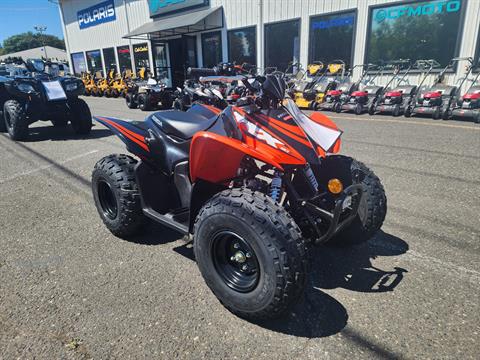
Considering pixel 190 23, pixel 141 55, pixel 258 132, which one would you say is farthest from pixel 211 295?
pixel 141 55

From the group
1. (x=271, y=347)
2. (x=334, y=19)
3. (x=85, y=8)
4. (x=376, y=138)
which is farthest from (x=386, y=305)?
(x=85, y=8)

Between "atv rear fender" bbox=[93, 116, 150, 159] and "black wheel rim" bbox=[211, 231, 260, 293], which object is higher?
"atv rear fender" bbox=[93, 116, 150, 159]

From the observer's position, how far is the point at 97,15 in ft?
83.1

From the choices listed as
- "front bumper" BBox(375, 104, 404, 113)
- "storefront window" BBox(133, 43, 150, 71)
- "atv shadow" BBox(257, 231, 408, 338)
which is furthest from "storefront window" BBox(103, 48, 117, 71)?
"atv shadow" BBox(257, 231, 408, 338)

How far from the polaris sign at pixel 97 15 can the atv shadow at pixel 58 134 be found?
56.8 ft

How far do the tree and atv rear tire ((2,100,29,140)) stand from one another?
4778 inches

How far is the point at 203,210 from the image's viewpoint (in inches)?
90.4

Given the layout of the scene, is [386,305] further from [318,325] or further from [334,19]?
[334,19]

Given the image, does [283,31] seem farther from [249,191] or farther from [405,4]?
[249,191]

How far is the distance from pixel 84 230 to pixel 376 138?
19.7 ft

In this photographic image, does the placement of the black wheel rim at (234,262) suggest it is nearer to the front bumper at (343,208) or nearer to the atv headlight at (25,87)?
the front bumper at (343,208)

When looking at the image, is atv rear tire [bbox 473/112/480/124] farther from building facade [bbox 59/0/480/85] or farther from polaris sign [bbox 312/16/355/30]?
polaris sign [bbox 312/16/355/30]

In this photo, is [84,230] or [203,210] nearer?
[203,210]

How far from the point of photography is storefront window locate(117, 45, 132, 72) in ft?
76.7
